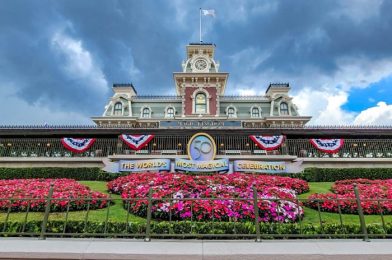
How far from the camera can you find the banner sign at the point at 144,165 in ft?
60.7

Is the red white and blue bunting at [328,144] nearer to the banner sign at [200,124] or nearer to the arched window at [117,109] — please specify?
the banner sign at [200,124]

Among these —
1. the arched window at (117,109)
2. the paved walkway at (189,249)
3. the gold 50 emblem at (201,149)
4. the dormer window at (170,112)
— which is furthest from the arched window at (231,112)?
the paved walkway at (189,249)

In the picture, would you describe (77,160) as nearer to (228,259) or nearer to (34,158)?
(34,158)

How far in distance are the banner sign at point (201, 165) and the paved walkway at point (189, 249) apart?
39.3ft

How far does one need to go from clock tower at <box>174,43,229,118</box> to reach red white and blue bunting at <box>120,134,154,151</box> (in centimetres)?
1617

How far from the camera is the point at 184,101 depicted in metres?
38.8

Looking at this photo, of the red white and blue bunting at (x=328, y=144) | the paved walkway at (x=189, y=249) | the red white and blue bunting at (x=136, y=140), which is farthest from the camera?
the red white and blue bunting at (x=136, y=140)

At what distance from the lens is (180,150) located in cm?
2264

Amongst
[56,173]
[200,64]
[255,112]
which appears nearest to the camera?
[56,173]

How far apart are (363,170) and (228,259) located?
18.5m

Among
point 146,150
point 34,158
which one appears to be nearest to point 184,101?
point 146,150

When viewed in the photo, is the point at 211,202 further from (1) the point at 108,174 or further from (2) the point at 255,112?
(2) the point at 255,112

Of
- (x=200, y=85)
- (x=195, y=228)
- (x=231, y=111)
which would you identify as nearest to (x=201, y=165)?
(x=195, y=228)

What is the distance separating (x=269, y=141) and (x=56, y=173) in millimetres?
17751
